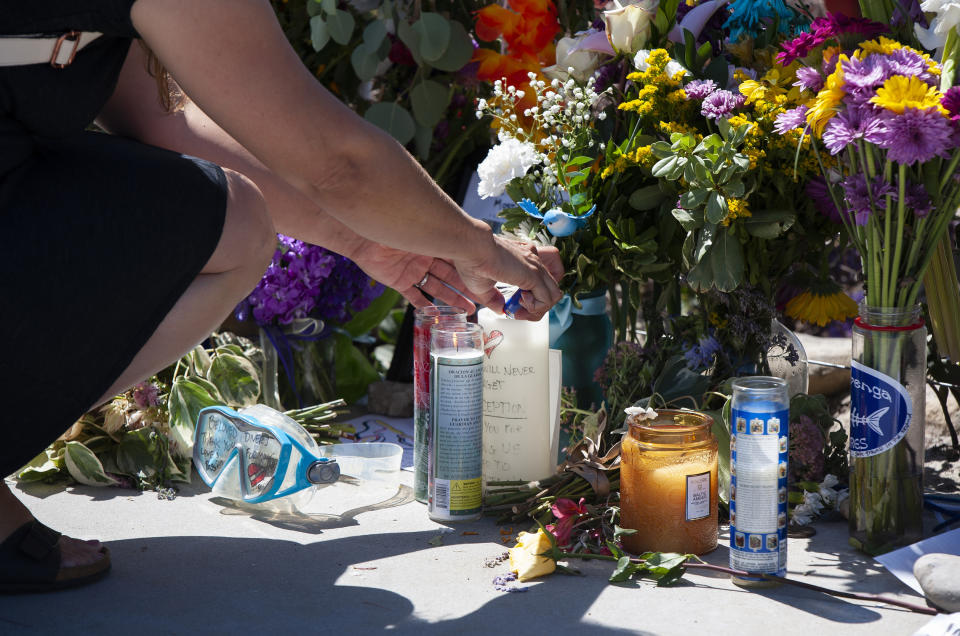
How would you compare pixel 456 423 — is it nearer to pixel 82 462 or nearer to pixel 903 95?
pixel 82 462

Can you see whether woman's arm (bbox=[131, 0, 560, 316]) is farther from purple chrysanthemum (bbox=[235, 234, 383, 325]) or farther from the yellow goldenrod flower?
purple chrysanthemum (bbox=[235, 234, 383, 325])

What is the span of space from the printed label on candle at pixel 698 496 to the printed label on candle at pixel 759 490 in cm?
9

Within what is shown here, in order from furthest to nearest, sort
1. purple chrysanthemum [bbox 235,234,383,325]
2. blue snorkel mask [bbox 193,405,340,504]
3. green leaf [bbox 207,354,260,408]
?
purple chrysanthemum [bbox 235,234,383,325], green leaf [bbox 207,354,260,408], blue snorkel mask [bbox 193,405,340,504]

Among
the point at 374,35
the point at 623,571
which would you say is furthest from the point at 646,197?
the point at 374,35

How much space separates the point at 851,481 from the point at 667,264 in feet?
1.66

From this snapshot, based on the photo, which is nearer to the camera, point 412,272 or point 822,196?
point 822,196

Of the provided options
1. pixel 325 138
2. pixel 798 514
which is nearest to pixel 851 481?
pixel 798 514

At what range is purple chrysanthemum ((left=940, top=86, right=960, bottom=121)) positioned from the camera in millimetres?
1392

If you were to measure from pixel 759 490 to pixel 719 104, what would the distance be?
2.13 ft

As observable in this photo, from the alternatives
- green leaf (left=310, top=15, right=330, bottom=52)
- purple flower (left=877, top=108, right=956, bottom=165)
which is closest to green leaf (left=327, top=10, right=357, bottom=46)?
green leaf (left=310, top=15, right=330, bottom=52)

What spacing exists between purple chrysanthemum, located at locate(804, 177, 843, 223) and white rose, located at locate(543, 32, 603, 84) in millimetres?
498

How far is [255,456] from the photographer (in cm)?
185

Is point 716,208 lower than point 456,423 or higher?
higher

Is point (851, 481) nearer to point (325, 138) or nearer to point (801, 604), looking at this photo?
point (801, 604)
